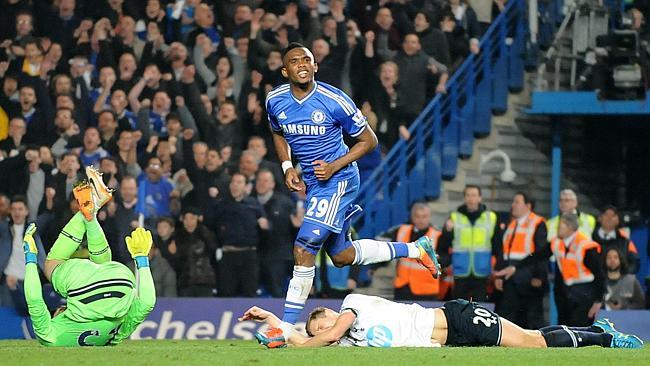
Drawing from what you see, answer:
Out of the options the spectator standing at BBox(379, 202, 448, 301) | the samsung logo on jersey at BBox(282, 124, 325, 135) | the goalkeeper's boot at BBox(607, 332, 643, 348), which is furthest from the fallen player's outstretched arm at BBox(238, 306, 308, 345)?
the spectator standing at BBox(379, 202, 448, 301)

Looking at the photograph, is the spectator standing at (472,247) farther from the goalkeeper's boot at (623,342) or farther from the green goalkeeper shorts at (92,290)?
the green goalkeeper shorts at (92,290)

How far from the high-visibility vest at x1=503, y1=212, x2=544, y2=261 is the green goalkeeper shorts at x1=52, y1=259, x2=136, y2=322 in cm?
665

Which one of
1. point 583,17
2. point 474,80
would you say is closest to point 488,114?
point 474,80

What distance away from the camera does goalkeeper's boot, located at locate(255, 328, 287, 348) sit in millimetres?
11789

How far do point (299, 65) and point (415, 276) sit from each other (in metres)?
5.66

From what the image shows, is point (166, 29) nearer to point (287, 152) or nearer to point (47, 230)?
point (47, 230)

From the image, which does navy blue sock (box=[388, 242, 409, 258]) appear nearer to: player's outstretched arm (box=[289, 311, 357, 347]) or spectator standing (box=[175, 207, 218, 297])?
player's outstretched arm (box=[289, 311, 357, 347])

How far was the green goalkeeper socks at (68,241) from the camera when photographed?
12227mm

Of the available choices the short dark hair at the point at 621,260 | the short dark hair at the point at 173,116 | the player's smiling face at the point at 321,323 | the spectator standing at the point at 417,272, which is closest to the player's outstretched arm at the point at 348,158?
the player's smiling face at the point at 321,323

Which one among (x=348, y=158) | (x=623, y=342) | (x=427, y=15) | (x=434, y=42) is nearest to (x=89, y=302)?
(x=348, y=158)

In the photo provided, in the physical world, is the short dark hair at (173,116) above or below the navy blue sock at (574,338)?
above

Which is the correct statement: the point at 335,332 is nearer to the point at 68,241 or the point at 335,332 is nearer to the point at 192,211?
the point at 68,241

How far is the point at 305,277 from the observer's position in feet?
40.9

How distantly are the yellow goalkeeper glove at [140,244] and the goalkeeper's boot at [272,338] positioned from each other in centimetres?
105
